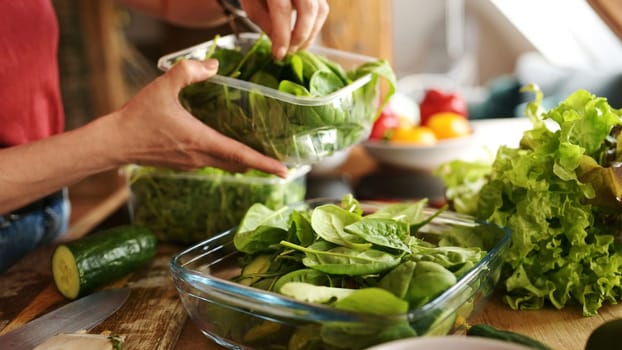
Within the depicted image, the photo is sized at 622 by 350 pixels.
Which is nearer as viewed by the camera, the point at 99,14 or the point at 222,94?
the point at 222,94

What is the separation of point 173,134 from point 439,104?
55.2 inches

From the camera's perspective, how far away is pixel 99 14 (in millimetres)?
3047

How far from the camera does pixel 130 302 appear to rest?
1.24m

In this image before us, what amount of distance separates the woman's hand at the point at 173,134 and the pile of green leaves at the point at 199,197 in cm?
23

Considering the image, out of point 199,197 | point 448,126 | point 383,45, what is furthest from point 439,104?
point 199,197

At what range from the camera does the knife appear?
3.41 ft

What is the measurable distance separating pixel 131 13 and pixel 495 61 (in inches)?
114

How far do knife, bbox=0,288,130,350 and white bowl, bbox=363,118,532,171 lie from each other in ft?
3.56

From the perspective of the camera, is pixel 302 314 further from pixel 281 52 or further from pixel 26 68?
pixel 26 68

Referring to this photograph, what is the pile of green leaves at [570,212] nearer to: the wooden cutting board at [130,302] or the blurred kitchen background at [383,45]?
the blurred kitchen background at [383,45]

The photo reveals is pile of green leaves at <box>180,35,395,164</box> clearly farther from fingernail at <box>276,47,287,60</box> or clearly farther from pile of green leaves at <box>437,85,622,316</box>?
pile of green leaves at <box>437,85,622,316</box>

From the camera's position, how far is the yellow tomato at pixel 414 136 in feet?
7.00

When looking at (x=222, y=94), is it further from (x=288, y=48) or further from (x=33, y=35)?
(x=33, y=35)

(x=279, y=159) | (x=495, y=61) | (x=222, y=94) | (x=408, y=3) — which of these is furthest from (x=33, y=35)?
(x=495, y=61)
